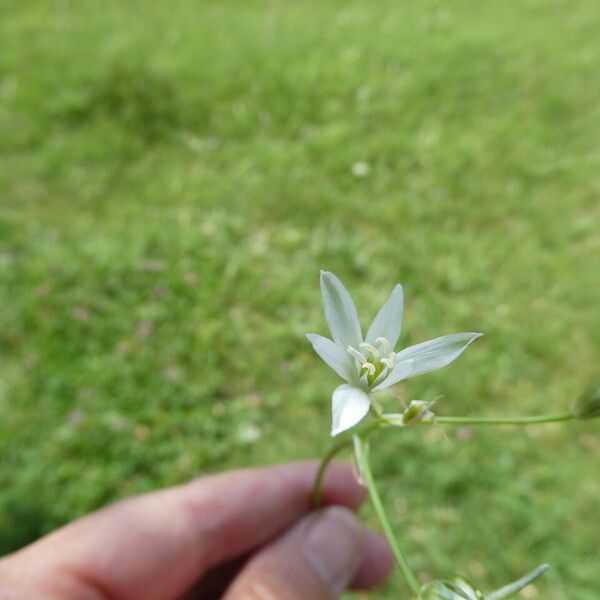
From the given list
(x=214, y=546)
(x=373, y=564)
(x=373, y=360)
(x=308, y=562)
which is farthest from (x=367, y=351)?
(x=373, y=564)

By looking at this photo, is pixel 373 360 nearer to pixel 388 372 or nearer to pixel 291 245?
pixel 388 372

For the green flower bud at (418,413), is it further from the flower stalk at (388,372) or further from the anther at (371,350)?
the anther at (371,350)

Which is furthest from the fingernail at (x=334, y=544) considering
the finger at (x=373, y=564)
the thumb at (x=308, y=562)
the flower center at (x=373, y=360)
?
the flower center at (x=373, y=360)

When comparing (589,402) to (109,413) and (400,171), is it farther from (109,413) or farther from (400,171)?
(400,171)

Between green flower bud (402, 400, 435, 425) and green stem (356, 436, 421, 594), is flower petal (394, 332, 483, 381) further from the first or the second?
green stem (356, 436, 421, 594)

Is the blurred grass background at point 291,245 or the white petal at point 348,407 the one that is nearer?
the white petal at point 348,407

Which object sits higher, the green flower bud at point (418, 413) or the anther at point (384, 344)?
the anther at point (384, 344)
